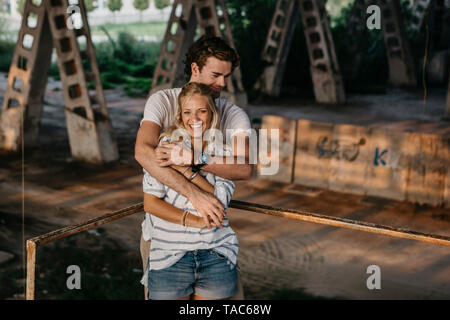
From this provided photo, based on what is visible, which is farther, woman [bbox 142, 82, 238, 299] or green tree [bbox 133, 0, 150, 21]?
green tree [bbox 133, 0, 150, 21]

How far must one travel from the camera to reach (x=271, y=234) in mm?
7578

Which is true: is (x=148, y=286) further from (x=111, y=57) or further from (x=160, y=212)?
(x=111, y=57)

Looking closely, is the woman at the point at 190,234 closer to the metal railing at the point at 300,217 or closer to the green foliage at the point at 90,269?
the metal railing at the point at 300,217

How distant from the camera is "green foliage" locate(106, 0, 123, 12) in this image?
33.3 metres

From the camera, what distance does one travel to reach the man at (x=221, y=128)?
3.14 m

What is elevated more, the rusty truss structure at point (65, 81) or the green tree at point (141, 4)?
the green tree at point (141, 4)

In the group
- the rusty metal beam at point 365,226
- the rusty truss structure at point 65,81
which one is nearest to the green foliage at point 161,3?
the rusty truss structure at point 65,81

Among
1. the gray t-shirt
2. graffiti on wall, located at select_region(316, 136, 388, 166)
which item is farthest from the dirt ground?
the gray t-shirt

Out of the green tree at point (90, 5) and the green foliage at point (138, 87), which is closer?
the green foliage at point (138, 87)

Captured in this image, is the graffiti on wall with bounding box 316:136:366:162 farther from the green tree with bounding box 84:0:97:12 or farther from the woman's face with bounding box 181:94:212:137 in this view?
the green tree with bounding box 84:0:97:12

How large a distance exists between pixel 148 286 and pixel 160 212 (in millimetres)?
408

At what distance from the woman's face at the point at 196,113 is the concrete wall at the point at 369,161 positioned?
236 inches

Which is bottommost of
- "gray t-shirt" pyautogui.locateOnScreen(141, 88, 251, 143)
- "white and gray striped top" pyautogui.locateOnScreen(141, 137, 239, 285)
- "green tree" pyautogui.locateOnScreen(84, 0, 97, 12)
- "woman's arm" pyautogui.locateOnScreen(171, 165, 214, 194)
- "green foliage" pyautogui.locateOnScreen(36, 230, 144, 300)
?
"green foliage" pyautogui.locateOnScreen(36, 230, 144, 300)

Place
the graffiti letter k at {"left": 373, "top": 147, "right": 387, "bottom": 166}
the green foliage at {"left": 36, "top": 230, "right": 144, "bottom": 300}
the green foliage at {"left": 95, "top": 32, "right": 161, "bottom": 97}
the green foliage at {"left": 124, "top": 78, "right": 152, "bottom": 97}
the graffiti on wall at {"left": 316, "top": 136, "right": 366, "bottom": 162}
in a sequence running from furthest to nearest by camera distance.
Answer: the green foliage at {"left": 95, "top": 32, "right": 161, "bottom": 97}, the green foliage at {"left": 124, "top": 78, "right": 152, "bottom": 97}, the graffiti on wall at {"left": 316, "top": 136, "right": 366, "bottom": 162}, the graffiti letter k at {"left": 373, "top": 147, "right": 387, "bottom": 166}, the green foliage at {"left": 36, "top": 230, "right": 144, "bottom": 300}
